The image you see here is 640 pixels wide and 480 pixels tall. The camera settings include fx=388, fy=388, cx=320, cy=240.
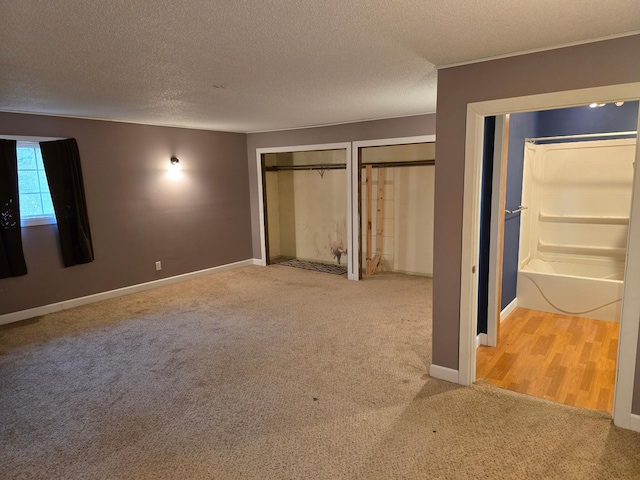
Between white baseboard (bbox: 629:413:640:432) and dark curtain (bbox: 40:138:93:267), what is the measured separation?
5163 mm

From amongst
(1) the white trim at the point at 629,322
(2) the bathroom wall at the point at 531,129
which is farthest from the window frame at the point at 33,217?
(1) the white trim at the point at 629,322

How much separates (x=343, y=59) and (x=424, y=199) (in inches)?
142

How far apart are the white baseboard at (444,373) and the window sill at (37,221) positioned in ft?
14.1

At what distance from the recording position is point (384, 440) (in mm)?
2188

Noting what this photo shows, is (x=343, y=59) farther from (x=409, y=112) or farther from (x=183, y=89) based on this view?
(x=409, y=112)

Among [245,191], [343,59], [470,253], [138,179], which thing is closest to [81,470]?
[470,253]

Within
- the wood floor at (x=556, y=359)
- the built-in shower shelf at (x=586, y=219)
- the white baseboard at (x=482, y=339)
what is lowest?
the wood floor at (x=556, y=359)

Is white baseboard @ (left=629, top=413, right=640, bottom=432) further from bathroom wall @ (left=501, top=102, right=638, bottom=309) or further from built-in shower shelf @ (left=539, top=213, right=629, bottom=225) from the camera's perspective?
built-in shower shelf @ (left=539, top=213, right=629, bottom=225)

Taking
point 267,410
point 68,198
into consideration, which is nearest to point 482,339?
point 267,410

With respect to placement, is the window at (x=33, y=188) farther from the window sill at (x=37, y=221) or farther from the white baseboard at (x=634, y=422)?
the white baseboard at (x=634, y=422)

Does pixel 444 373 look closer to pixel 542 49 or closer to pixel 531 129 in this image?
pixel 542 49

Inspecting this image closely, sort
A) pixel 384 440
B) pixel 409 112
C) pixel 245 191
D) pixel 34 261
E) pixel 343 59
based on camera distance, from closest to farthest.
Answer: pixel 384 440
pixel 343 59
pixel 34 261
pixel 409 112
pixel 245 191

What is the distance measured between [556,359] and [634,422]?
98 cm

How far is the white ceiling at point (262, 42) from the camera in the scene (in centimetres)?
167
